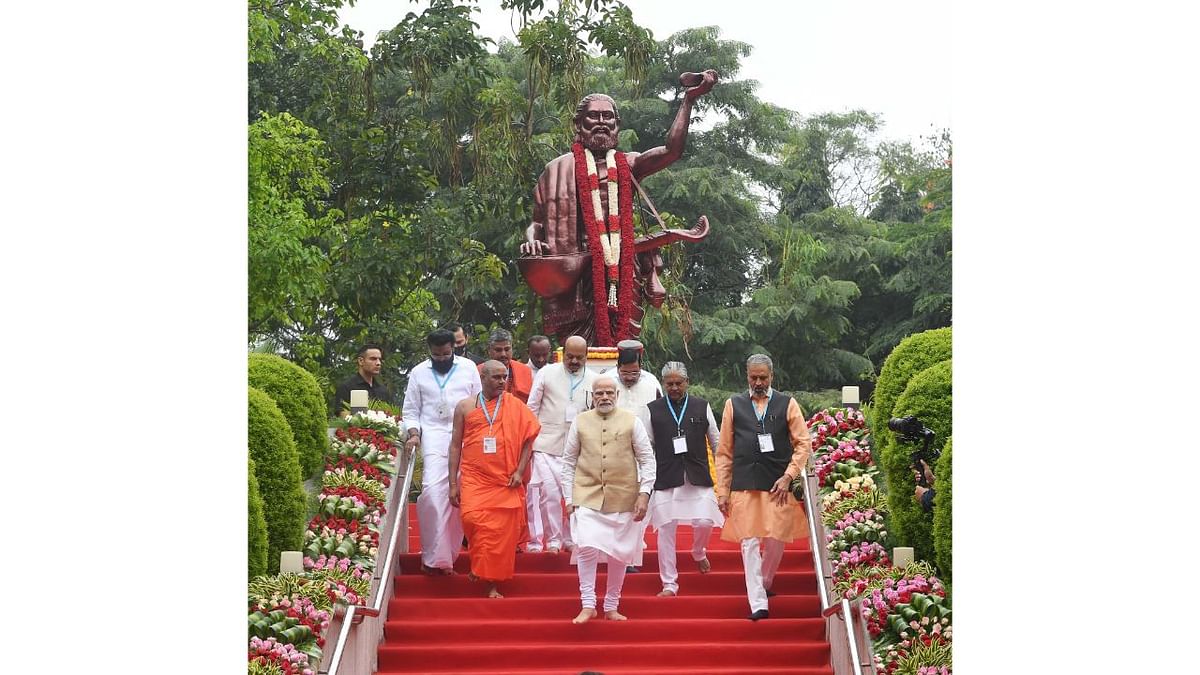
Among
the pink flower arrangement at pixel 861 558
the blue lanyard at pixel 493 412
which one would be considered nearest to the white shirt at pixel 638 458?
the blue lanyard at pixel 493 412

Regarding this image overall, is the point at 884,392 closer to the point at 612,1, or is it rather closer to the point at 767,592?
the point at 767,592

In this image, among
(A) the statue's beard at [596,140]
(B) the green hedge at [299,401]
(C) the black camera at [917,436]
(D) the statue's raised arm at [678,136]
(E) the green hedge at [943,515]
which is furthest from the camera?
(A) the statue's beard at [596,140]

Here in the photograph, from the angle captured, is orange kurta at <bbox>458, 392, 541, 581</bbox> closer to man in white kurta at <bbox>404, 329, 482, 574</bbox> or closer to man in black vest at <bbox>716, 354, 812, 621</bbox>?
man in white kurta at <bbox>404, 329, 482, 574</bbox>

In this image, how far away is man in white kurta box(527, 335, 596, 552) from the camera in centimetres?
1137

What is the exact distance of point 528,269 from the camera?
14.2 metres

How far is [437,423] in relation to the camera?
11.5 meters

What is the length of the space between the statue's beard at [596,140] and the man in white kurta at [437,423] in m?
3.26

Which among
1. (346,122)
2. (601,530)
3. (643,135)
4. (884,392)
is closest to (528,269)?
(884,392)

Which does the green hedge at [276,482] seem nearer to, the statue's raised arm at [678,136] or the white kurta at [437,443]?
Answer: the white kurta at [437,443]

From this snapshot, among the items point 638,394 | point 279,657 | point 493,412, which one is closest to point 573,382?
point 638,394

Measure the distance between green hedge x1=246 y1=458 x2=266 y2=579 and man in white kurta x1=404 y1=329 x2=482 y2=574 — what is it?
1.19 meters

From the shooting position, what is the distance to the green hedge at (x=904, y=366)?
44.1 feet

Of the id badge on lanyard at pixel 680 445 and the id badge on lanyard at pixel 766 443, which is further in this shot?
the id badge on lanyard at pixel 680 445

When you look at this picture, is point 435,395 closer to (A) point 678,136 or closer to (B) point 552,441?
(B) point 552,441
